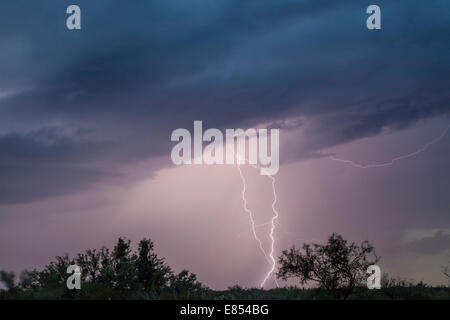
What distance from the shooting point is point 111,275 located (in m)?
30.5

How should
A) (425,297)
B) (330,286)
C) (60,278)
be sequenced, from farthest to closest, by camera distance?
(60,278), (330,286), (425,297)

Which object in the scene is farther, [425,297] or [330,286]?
[330,286]
